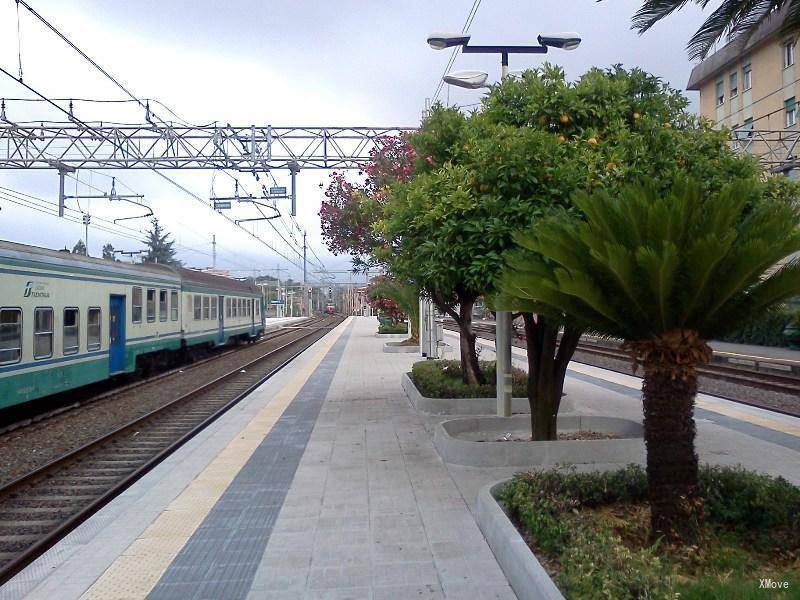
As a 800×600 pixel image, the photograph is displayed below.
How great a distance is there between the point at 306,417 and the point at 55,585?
711cm

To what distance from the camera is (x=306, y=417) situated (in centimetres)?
1195

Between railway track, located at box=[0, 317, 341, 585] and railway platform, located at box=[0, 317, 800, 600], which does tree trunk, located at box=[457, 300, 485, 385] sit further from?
railway track, located at box=[0, 317, 341, 585]

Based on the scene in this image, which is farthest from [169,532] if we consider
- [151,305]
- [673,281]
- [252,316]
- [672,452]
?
[252,316]

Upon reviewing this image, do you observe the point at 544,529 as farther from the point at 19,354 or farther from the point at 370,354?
the point at 370,354

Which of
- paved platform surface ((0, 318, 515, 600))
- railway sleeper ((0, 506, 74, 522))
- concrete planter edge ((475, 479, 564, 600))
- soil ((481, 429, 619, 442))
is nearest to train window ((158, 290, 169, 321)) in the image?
paved platform surface ((0, 318, 515, 600))

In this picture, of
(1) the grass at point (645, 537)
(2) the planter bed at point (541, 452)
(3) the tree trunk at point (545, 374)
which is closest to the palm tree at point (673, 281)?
(1) the grass at point (645, 537)

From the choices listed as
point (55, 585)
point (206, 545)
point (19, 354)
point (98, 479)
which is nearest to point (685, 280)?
point (206, 545)

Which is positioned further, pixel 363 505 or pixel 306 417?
pixel 306 417

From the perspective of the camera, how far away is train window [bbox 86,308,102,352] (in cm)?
1385

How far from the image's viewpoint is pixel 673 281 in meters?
4.92

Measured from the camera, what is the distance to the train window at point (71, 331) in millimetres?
12856

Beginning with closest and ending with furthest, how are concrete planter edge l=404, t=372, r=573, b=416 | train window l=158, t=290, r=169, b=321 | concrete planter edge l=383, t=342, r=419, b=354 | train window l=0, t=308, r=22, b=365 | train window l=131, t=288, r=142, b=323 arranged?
1. train window l=0, t=308, r=22, b=365
2. concrete planter edge l=404, t=372, r=573, b=416
3. train window l=131, t=288, r=142, b=323
4. train window l=158, t=290, r=169, b=321
5. concrete planter edge l=383, t=342, r=419, b=354

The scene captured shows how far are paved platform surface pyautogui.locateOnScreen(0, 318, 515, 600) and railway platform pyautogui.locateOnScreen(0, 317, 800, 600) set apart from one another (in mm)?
16

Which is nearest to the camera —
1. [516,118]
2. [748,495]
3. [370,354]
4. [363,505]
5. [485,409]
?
[748,495]
